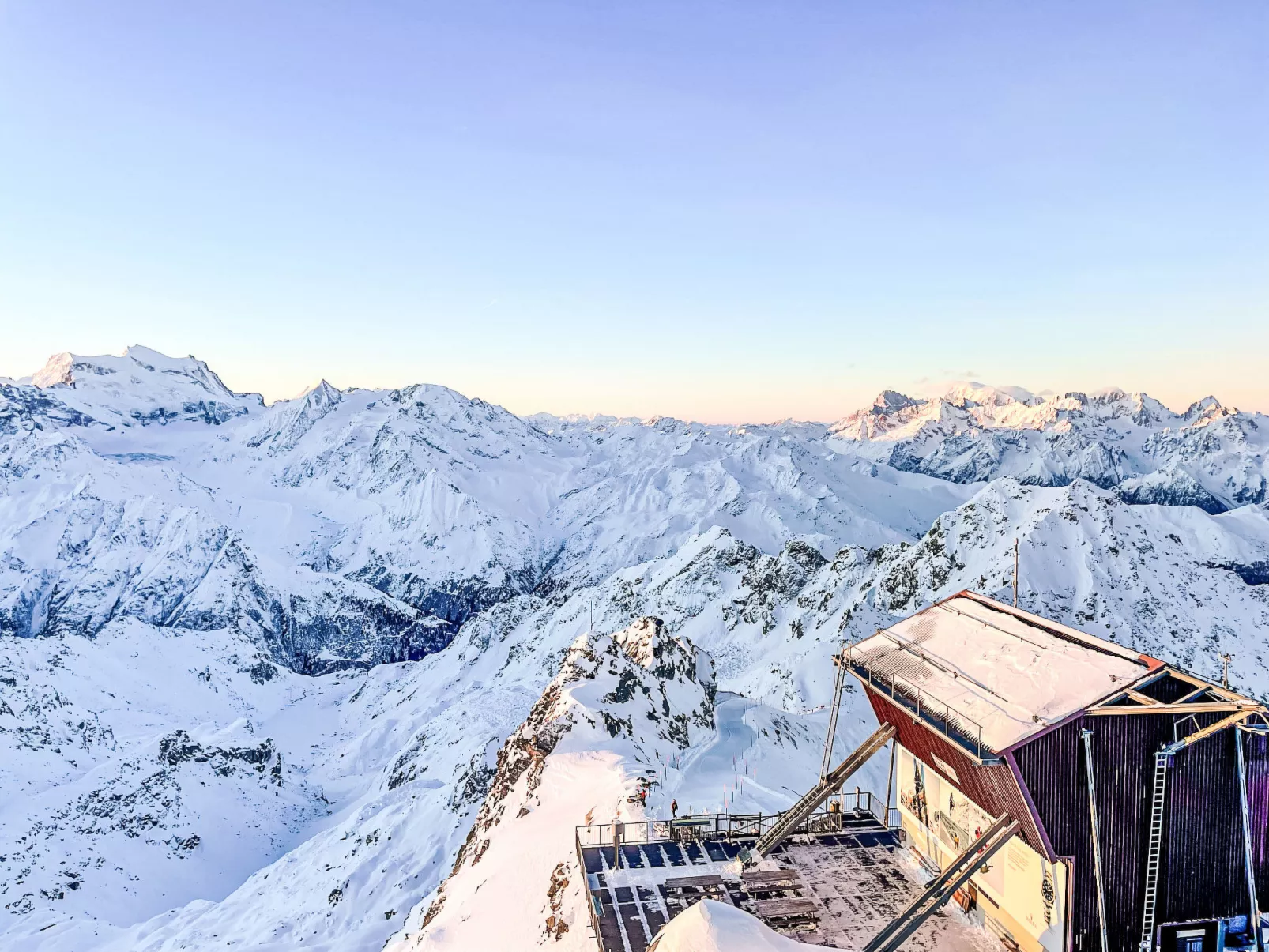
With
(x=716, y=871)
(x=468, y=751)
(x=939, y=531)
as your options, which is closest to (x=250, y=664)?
(x=468, y=751)

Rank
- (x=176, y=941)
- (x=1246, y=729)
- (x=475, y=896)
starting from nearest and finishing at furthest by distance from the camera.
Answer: (x=1246, y=729) → (x=475, y=896) → (x=176, y=941)

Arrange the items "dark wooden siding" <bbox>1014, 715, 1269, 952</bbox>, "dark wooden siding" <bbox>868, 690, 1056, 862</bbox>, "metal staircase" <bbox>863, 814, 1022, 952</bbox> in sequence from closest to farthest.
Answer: "metal staircase" <bbox>863, 814, 1022, 952</bbox> → "dark wooden siding" <bbox>1014, 715, 1269, 952</bbox> → "dark wooden siding" <bbox>868, 690, 1056, 862</bbox>

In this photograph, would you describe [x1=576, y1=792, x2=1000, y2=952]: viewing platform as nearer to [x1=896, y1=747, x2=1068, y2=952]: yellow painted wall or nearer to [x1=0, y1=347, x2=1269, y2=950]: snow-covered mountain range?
[x1=896, y1=747, x2=1068, y2=952]: yellow painted wall

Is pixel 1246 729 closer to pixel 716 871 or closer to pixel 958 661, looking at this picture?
pixel 958 661

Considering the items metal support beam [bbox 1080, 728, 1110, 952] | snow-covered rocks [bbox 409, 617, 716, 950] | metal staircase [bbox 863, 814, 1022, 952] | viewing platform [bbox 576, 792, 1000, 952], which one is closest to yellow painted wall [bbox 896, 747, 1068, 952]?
metal support beam [bbox 1080, 728, 1110, 952]

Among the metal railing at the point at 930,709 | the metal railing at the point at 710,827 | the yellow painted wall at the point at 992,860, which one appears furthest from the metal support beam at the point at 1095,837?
the metal railing at the point at 710,827

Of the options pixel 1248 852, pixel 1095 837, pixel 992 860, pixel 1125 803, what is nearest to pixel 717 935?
pixel 992 860
